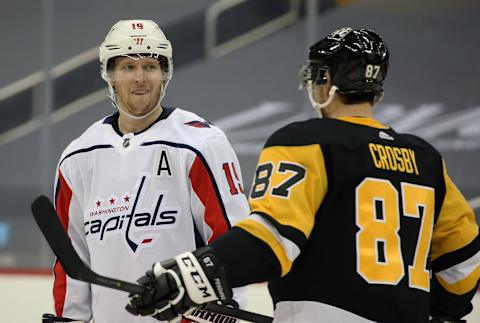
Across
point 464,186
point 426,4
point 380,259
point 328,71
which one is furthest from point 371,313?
point 426,4

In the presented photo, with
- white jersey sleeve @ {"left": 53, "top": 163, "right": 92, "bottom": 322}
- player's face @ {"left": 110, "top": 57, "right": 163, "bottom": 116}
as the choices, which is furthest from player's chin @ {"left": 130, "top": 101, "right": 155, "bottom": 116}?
white jersey sleeve @ {"left": 53, "top": 163, "right": 92, "bottom": 322}

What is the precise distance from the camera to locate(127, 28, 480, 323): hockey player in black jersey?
6.02 ft

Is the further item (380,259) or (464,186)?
(464,186)

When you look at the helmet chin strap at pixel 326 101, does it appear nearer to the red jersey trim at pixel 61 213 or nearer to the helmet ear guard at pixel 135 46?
the helmet ear guard at pixel 135 46

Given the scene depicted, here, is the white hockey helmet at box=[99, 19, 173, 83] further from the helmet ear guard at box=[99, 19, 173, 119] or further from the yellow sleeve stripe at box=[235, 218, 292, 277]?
the yellow sleeve stripe at box=[235, 218, 292, 277]

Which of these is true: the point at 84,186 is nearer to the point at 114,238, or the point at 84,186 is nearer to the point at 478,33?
the point at 114,238

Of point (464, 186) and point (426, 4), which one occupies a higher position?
point (426, 4)

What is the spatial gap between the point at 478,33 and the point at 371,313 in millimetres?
2901

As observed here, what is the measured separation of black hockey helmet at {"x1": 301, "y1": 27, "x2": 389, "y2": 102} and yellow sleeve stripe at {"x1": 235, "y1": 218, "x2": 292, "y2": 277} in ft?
1.11

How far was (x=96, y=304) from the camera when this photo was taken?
2.55m

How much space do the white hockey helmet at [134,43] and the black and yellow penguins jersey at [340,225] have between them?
0.71 m

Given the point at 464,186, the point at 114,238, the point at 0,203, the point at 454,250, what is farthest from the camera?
the point at 0,203

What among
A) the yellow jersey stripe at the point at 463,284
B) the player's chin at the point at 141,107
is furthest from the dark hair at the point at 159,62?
the yellow jersey stripe at the point at 463,284

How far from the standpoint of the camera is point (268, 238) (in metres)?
1.84
